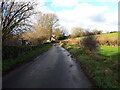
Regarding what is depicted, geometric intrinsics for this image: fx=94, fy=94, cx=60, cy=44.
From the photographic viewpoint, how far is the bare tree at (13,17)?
10570 mm

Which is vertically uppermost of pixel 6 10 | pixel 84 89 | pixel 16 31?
pixel 6 10

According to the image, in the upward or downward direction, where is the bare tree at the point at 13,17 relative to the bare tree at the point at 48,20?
downward

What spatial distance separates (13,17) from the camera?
11.4 m

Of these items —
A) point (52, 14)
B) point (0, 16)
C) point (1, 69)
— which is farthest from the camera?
point (52, 14)

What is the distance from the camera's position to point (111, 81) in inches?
182

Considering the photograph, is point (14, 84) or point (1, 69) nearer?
point (14, 84)

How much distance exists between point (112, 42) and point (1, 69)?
18.3 meters

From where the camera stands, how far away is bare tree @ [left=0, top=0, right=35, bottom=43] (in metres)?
10.6

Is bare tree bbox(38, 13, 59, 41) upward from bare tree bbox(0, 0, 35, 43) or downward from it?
upward

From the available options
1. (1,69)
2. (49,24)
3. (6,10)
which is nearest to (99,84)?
(1,69)

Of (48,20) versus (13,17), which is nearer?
(13,17)

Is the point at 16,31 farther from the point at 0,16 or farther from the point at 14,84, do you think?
the point at 14,84

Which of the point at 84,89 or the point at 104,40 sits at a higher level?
the point at 104,40

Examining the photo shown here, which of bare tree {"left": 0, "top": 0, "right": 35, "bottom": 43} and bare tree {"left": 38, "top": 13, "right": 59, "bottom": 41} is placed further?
bare tree {"left": 38, "top": 13, "right": 59, "bottom": 41}
